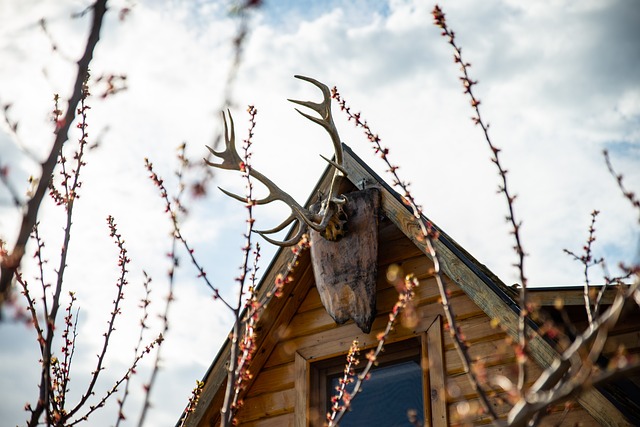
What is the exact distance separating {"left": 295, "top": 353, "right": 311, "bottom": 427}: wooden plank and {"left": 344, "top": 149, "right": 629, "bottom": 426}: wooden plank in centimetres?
127

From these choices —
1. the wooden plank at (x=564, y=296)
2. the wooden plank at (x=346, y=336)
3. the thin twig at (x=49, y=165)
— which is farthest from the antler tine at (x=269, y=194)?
the thin twig at (x=49, y=165)

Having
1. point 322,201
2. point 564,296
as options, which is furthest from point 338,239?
point 564,296

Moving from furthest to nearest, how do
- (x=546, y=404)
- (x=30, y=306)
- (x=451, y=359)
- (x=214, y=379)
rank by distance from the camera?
1. (x=214, y=379)
2. (x=451, y=359)
3. (x=30, y=306)
4. (x=546, y=404)

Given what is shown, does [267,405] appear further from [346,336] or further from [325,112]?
[325,112]

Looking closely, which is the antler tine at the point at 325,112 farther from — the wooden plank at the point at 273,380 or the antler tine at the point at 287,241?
the wooden plank at the point at 273,380

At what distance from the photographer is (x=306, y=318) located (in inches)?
224

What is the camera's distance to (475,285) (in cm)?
457

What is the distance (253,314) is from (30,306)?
94 centimetres

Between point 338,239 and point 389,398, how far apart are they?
111cm

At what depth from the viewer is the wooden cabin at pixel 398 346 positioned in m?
4.49

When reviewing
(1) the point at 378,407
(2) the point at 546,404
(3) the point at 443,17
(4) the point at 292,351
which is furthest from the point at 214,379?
(2) the point at 546,404

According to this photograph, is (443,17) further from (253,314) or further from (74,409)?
(74,409)

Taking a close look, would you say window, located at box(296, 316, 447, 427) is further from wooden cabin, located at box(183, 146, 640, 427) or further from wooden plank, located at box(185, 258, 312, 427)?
wooden plank, located at box(185, 258, 312, 427)

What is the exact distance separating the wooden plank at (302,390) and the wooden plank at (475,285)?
1267 millimetres
